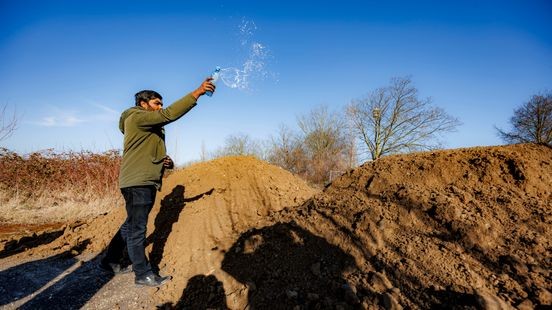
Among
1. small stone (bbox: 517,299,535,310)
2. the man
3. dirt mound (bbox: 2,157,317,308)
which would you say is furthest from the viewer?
dirt mound (bbox: 2,157,317,308)

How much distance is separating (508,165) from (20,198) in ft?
40.0

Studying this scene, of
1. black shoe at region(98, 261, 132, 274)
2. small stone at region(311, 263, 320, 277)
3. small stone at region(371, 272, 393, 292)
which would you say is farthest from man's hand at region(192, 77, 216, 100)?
black shoe at region(98, 261, 132, 274)

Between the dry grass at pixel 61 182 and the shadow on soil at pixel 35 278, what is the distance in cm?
445

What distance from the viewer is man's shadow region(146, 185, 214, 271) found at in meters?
4.18

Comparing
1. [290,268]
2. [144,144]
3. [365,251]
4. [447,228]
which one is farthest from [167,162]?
[447,228]

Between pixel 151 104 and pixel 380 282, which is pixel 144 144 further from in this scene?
pixel 380 282

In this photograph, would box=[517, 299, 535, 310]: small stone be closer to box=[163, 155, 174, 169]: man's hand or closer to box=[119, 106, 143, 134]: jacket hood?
box=[163, 155, 174, 169]: man's hand

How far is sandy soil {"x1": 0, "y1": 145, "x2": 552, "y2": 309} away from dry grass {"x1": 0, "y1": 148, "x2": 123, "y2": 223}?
4441 mm

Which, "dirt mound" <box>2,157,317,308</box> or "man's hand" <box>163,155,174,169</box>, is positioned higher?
"man's hand" <box>163,155,174,169</box>

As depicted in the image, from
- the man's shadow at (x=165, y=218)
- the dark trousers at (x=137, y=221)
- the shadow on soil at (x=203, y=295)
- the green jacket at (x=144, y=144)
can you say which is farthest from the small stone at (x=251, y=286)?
the man's shadow at (x=165, y=218)

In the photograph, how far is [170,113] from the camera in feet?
9.57

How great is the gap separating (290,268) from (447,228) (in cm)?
153

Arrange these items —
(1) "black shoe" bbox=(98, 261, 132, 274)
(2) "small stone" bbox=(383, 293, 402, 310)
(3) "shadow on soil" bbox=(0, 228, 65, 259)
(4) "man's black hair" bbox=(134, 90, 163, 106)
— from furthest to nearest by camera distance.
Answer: (3) "shadow on soil" bbox=(0, 228, 65, 259) < (1) "black shoe" bbox=(98, 261, 132, 274) < (4) "man's black hair" bbox=(134, 90, 163, 106) < (2) "small stone" bbox=(383, 293, 402, 310)

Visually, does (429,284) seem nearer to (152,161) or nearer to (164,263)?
(152,161)
